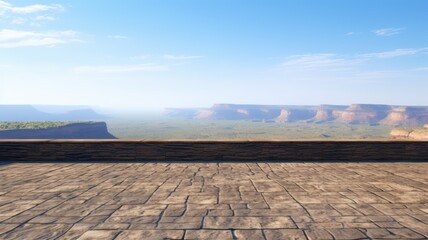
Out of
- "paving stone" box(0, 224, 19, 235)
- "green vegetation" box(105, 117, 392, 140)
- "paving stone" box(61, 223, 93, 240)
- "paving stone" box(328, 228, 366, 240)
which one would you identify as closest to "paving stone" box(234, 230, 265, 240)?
"paving stone" box(328, 228, 366, 240)

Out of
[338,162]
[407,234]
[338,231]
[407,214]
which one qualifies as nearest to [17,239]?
[338,231]

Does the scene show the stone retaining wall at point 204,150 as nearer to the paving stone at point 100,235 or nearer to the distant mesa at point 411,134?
the distant mesa at point 411,134

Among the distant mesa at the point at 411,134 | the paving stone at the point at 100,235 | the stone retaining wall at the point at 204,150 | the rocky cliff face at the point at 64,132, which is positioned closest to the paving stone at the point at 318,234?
the paving stone at the point at 100,235

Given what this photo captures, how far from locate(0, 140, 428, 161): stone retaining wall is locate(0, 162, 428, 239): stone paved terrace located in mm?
1110

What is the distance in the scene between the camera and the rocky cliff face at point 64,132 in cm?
6975

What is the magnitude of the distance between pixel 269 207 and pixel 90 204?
2.29m

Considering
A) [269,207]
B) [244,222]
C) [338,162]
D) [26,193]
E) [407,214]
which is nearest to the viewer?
[244,222]

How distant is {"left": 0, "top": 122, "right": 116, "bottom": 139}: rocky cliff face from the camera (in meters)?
69.8

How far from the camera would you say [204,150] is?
8180 millimetres

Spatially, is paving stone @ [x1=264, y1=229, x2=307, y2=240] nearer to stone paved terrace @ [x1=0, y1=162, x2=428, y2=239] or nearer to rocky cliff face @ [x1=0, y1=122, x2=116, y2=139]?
stone paved terrace @ [x1=0, y1=162, x2=428, y2=239]

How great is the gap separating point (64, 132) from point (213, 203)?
291ft

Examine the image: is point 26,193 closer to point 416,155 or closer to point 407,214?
point 407,214

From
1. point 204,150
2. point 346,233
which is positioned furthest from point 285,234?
point 204,150

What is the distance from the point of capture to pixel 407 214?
152 inches
